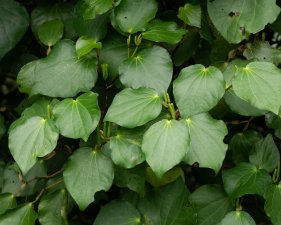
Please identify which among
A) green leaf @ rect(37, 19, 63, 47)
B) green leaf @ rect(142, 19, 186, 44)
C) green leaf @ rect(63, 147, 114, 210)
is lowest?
green leaf @ rect(63, 147, 114, 210)

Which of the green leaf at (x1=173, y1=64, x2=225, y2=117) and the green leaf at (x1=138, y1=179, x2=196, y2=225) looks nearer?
Answer: the green leaf at (x1=173, y1=64, x2=225, y2=117)

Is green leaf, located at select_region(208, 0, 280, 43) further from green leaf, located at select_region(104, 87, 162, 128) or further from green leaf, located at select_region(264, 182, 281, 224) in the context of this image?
green leaf, located at select_region(264, 182, 281, 224)

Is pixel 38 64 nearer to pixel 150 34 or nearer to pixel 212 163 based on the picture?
pixel 150 34

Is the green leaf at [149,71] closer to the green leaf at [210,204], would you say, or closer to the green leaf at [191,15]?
the green leaf at [191,15]

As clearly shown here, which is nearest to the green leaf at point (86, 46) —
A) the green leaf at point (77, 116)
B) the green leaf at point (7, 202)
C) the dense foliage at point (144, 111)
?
the dense foliage at point (144, 111)

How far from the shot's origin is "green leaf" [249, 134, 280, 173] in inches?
60.2

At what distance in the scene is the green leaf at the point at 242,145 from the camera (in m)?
1.63

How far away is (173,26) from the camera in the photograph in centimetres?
150

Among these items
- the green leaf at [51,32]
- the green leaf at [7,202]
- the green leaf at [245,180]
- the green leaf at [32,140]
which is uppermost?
the green leaf at [51,32]

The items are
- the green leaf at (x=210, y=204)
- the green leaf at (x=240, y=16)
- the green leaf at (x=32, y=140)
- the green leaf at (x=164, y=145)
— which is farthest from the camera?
the green leaf at (x=210, y=204)

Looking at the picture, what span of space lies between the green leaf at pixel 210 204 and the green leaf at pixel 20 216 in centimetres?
49

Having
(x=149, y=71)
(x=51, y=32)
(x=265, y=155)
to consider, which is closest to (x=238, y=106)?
(x=265, y=155)

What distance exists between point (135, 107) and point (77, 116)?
0.16 m

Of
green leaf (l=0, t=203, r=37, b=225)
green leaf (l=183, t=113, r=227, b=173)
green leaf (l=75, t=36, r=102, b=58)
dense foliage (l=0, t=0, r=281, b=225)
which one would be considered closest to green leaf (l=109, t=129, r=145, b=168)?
dense foliage (l=0, t=0, r=281, b=225)
